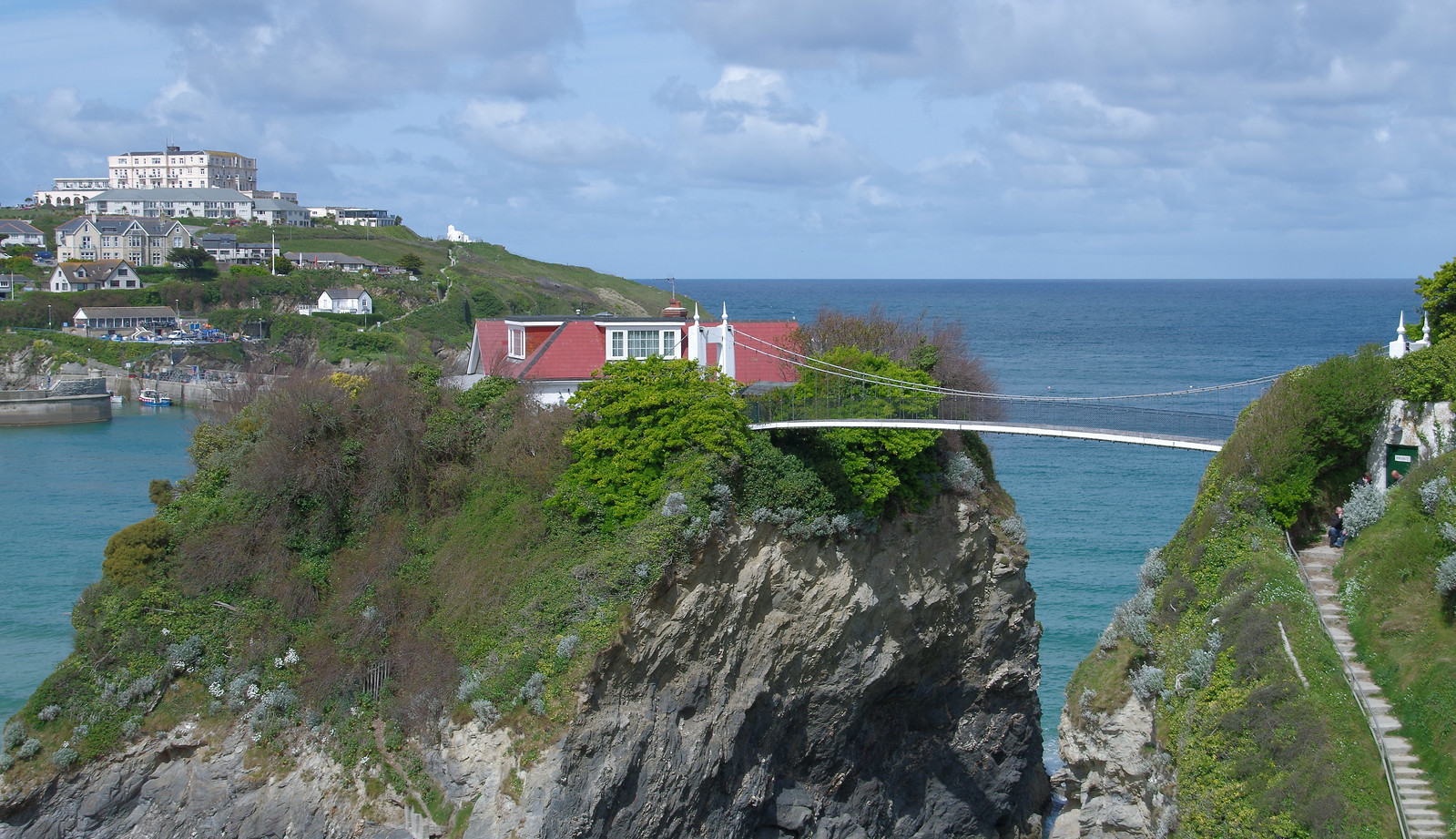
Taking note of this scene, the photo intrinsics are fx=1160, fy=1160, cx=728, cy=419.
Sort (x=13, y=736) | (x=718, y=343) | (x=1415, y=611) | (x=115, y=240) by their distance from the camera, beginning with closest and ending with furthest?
(x=1415, y=611) < (x=13, y=736) < (x=718, y=343) < (x=115, y=240)

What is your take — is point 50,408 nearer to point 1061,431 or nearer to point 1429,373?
point 1061,431

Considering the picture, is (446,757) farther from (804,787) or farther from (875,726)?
(875,726)

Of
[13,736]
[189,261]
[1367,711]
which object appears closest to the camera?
[1367,711]

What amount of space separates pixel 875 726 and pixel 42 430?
66.2 m

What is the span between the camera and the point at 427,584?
86.2ft

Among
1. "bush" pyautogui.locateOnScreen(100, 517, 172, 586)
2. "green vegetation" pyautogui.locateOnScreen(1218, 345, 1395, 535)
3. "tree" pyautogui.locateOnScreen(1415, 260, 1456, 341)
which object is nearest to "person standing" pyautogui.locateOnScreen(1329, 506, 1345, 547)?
"green vegetation" pyautogui.locateOnScreen(1218, 345, 1395, 535)

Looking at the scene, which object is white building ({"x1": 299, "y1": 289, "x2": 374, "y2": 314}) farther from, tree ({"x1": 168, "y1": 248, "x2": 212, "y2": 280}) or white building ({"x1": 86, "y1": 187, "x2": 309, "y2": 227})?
white building ({"x1": 86, "y1": 187, "x2": 309, "y2": 227})

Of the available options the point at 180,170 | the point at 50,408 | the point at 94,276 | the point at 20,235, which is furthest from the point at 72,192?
the point at 50,408

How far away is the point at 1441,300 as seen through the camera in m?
23.1

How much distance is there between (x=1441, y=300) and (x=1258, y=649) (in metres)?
11.0

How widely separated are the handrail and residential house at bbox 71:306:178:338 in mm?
98693

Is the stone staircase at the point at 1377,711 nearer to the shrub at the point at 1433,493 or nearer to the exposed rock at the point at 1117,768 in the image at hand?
the shrub at the point at 1433,493

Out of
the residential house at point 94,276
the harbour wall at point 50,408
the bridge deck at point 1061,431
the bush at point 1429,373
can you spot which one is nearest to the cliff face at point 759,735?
the bridge deck at point 1061,431

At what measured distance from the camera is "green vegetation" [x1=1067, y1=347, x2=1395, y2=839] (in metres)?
14.6
